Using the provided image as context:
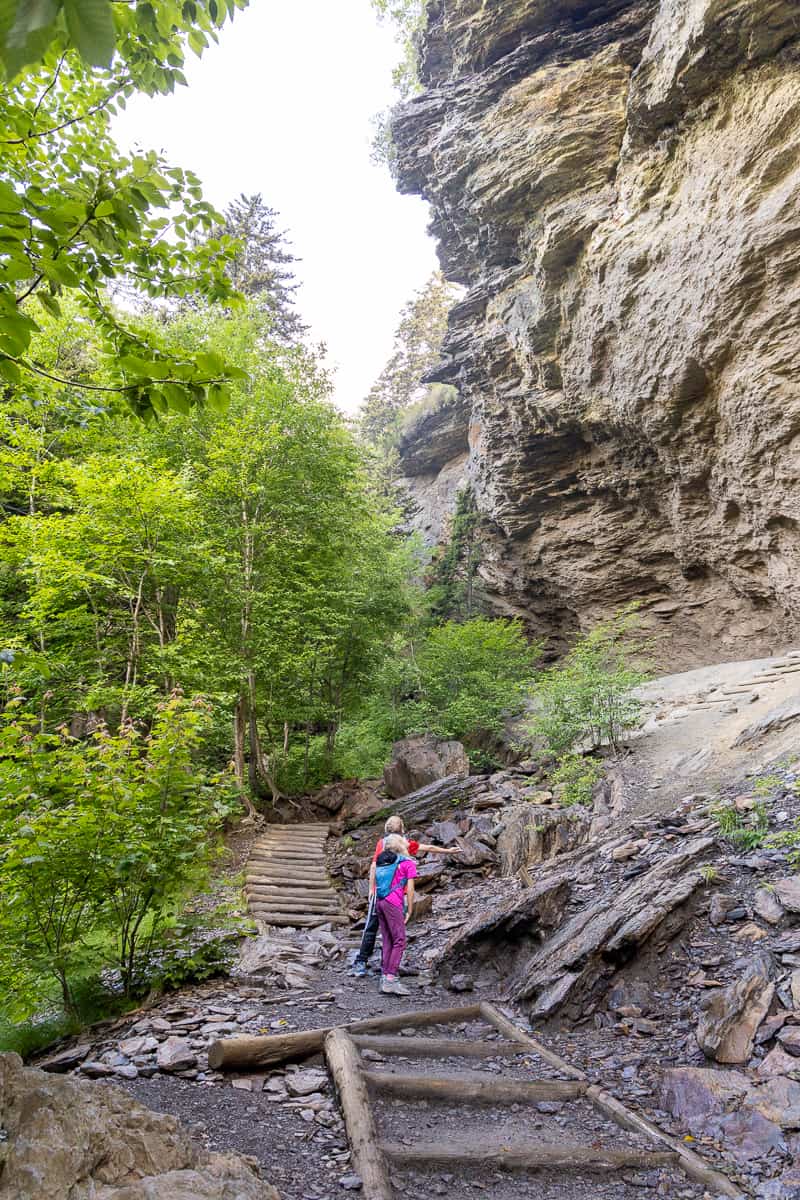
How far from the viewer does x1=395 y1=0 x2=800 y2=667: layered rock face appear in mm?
11023

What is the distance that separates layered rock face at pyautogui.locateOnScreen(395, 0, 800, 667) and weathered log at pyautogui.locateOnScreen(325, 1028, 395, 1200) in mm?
11919

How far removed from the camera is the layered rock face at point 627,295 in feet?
36.2

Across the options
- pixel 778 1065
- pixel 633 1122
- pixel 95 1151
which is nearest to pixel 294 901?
pixel 633 1122

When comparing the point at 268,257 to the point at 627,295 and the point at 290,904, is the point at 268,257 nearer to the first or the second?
the point at 627,295

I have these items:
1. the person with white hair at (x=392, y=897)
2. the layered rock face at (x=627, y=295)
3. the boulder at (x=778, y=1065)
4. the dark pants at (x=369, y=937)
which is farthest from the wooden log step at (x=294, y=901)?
the layered rock face at (x=627, y=295)

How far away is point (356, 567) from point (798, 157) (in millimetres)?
11345

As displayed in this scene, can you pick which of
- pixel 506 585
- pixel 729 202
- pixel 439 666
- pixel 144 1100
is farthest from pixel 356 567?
pixel 144 1100

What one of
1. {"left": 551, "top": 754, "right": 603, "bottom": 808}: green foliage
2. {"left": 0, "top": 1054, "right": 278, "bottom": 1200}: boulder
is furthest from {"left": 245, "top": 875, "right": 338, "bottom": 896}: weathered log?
{"left": 0, "top": 1054, "right": 278, "bottom": 1200}: boulder

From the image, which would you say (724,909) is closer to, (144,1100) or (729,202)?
(144,1100)

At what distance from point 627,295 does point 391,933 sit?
13.1 m

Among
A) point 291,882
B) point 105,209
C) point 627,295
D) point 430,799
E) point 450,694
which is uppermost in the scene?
point 627,295

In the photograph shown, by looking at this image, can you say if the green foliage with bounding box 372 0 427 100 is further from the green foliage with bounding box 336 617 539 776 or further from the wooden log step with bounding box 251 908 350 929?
the wooden log step with bounding box 251 908 350 929

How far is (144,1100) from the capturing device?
3133 millimetres

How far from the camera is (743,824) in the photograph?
5.60 m
